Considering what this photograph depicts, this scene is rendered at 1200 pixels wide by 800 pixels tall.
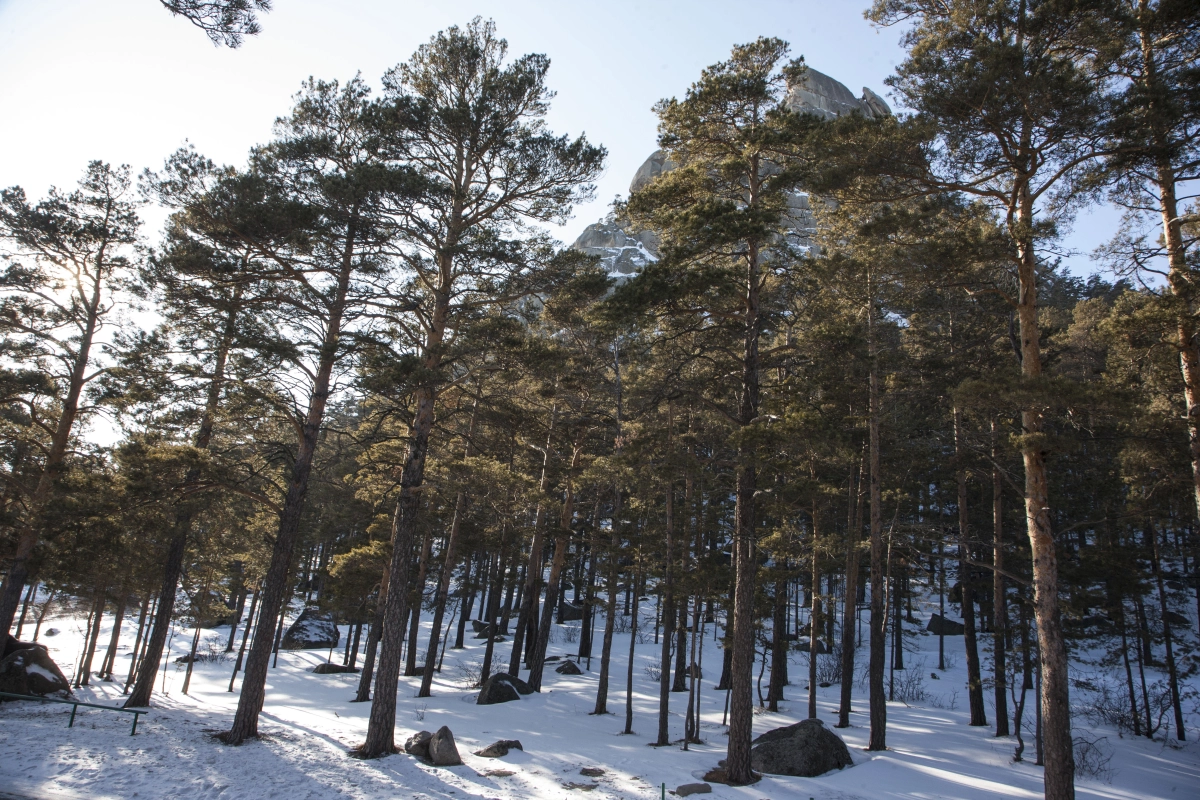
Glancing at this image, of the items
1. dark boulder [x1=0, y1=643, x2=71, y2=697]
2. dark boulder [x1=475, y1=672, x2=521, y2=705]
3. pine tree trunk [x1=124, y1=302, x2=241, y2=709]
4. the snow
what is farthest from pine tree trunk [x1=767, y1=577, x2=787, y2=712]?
the snow

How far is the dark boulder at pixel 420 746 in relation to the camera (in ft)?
37.0

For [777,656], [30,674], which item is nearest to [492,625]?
[777,656]

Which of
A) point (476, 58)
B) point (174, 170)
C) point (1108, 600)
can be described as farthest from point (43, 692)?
point (1108, 600)

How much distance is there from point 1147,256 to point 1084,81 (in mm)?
2957

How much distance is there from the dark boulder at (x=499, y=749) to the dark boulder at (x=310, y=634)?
77.1 ft

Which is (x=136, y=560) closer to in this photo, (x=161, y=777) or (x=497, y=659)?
(x=161, y=777)

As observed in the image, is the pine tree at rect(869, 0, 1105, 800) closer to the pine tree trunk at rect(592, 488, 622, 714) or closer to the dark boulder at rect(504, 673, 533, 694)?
the pine tree trunk at rect(592, 488, 622, 714)

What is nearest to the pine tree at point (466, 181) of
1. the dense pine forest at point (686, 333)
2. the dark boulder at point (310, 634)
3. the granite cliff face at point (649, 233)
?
the dense pine forest at point (686, 333)

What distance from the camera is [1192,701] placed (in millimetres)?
20781

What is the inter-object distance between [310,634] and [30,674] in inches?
708

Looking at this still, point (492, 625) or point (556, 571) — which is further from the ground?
point (556, 571)

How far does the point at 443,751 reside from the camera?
11148 millimetres

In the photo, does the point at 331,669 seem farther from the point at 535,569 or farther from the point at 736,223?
the point at 736,223

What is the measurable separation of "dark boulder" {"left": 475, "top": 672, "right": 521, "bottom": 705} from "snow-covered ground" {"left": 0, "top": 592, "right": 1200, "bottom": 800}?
0.52m
